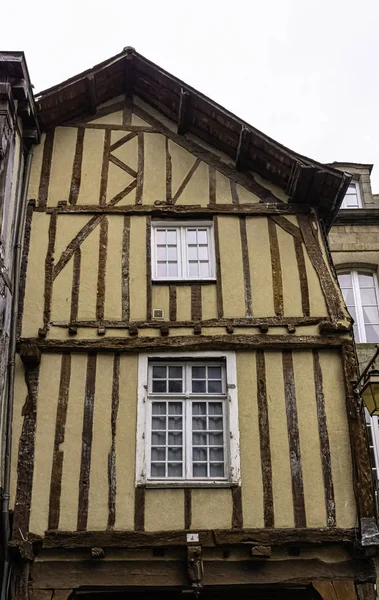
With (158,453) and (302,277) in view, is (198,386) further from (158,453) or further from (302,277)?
(302,277)

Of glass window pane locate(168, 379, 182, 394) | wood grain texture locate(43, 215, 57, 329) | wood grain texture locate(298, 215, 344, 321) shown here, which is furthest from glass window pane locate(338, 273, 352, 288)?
wood grain texture locate(43, 215, 57, 329)

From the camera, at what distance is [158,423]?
8.72 m

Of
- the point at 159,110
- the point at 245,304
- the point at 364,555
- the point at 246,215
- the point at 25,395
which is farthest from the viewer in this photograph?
the point at 159,110

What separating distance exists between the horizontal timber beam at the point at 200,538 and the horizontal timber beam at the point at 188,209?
429cm

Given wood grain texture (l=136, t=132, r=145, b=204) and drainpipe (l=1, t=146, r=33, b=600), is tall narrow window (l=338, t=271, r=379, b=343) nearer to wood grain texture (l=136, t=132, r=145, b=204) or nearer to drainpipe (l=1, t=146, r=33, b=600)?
wood grain texture (l=136, t=132, r=145, b=204)

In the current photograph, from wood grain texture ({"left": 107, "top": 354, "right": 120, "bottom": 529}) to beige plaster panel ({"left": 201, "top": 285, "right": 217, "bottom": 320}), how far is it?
4.17 feet

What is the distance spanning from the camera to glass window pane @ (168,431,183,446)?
28.2 ft

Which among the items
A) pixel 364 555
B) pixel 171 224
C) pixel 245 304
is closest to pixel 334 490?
pixel 364 555

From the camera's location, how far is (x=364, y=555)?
7922 millimetres

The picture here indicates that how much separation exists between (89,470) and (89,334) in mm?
1710

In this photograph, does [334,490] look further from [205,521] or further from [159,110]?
[159,110]

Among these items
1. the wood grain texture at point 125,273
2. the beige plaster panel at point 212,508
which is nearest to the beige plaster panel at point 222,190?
the wood grain texture at point 125,273

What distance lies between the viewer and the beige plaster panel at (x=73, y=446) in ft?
26.6

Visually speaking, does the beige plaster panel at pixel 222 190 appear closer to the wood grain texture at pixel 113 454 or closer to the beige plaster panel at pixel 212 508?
the wood grain texture at pixel 113 454
